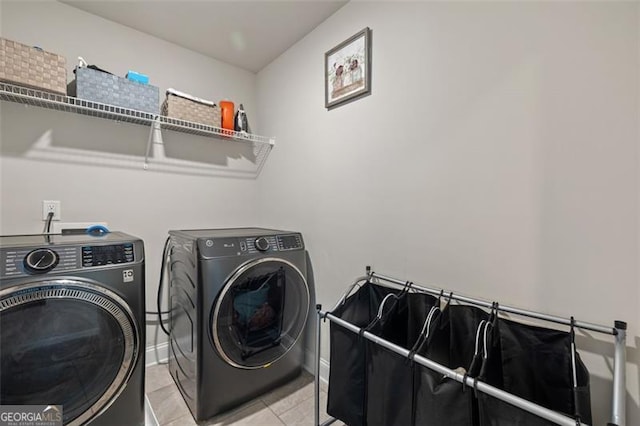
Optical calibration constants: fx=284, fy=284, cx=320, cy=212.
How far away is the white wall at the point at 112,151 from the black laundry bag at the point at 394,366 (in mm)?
1616

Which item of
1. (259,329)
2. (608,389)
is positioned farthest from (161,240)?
(608,389)

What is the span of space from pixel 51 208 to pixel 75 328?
0.97 m

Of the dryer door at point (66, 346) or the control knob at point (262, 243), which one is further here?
the control knob at point (262, 243)

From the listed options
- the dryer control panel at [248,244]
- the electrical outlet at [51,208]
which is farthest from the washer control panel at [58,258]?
the electrical outlet at [51,208]

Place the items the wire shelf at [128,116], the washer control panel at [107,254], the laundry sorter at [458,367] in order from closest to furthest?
the laundry sorter at [458,367], the washer control panel at [107,254], the wire shelf at [128,116]

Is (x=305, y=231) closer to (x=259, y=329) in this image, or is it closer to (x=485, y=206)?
(x=259, y=329)

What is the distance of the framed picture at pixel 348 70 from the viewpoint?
1592 millimetres

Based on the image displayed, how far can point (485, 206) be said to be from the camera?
3.80 feet

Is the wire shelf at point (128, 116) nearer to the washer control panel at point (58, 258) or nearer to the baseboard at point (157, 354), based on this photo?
the washer control panel at point (58, 258)

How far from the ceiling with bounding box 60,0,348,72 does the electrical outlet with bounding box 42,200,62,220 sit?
120 cm

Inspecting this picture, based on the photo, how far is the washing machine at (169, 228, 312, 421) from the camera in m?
1.46

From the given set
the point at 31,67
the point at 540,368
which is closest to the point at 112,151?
the point at 31,67

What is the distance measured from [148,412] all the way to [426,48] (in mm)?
2334

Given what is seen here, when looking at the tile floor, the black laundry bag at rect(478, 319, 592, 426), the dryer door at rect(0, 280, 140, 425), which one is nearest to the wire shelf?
the dryer door at rect(0, 280, 140, 425)
